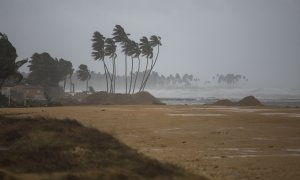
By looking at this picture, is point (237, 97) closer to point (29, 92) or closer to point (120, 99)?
point (120, 99)

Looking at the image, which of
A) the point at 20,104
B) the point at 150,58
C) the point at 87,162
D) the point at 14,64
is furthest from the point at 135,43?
the point at 87,162

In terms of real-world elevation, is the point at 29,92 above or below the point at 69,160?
above

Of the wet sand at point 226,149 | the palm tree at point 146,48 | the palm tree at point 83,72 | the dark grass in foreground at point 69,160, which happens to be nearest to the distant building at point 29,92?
the palm tree at point 146,48

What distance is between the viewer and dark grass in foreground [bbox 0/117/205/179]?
22.0 ft

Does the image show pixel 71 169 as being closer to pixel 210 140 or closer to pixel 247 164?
pixel 247 164

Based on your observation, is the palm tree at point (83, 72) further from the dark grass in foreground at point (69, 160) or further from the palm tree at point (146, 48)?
the dark grass in foreground at point (69, 160)

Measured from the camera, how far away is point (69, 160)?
763 cm

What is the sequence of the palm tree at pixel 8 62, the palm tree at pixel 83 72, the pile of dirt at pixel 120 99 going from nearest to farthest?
the palm tree at pixel 8 62 → the pile of dirt at pixel 120 99 → the palm tree at pixel 83 72

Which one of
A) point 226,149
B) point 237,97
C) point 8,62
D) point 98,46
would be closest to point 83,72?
point 98,46

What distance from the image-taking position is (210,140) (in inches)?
Result: 514

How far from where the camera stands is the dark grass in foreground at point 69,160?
22.0 feet

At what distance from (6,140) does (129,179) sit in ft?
17.6

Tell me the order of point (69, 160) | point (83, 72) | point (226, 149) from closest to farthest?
point (69, 160)
point (226, 149)
point (83, 72)

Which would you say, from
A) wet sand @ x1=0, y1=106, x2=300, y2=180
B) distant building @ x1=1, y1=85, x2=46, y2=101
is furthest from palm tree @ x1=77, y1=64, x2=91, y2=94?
wet sand @ x1=0, y1=106, x2=300, y2=180
